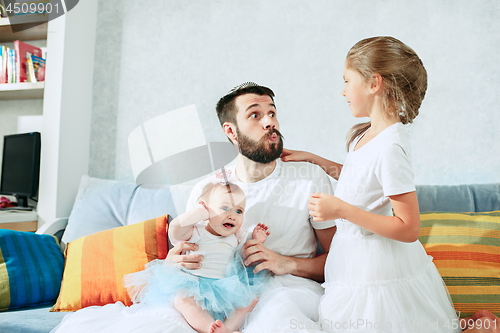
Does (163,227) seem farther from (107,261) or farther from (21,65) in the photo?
(21,65)

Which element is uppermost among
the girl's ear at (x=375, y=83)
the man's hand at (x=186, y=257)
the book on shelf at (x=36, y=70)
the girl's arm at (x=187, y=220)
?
the book on shelf at (x=36, y=70)

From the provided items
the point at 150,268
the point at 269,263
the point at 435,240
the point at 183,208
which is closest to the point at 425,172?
the point at 435,240

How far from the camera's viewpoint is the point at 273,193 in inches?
51.8

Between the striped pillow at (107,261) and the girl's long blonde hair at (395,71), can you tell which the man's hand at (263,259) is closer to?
the striped pillow at (107,261)

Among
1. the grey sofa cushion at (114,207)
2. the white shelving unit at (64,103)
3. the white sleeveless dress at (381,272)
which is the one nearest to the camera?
the white sleeveless dress at (381,272)

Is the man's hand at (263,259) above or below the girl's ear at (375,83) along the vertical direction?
below

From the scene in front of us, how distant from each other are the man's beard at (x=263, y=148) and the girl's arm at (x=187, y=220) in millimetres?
338

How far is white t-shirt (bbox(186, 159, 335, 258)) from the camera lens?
1.26 metres

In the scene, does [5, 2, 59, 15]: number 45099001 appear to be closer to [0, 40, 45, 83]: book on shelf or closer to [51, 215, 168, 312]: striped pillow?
[0, 40, 45, 83]: book on shelf

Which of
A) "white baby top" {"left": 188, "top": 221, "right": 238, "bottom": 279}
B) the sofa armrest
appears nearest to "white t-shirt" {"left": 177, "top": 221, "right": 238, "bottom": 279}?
"white baby top" {"left": 188, "top": 221, "right": 238, "bottom": 279}

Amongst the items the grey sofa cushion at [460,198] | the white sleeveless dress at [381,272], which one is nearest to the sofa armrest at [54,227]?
the white sleeveless dress at [381,272]

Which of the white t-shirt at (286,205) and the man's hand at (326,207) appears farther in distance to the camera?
the white t-shirt at (286,205)

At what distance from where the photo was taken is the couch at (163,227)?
1178 mm

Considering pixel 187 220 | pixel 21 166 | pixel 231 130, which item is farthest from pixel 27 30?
pixel 187 220
